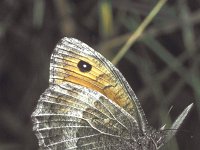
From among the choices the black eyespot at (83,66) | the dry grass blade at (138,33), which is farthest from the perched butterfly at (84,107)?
the dry grass blade at (138,33)

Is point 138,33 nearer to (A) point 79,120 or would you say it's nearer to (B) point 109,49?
(B) point 109,49

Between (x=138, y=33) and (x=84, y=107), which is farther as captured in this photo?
(x=138, y=33)

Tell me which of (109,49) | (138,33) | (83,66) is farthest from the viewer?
(109,49)

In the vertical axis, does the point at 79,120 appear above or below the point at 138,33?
below

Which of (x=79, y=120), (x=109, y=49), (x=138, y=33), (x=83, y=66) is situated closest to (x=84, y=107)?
(x=79, y=120)

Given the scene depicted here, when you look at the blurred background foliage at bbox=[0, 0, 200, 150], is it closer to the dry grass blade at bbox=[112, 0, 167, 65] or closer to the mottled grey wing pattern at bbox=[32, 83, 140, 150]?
the dry grass blade at bbox=[112, 0, 167, 65]

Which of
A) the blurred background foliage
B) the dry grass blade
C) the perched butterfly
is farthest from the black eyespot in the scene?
the blurred background foliage
